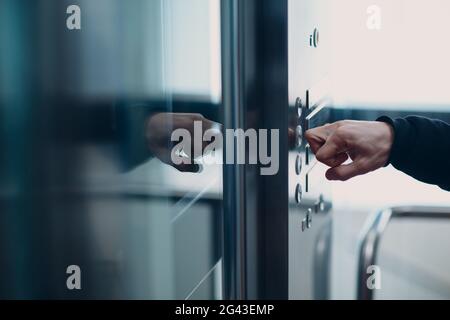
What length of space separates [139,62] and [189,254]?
0.31m

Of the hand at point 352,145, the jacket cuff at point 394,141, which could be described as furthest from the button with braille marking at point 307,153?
the jacket cuff at point 394,141

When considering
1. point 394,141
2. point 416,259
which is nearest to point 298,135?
point 394,141

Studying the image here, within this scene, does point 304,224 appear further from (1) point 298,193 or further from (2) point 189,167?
(2) point 189,167

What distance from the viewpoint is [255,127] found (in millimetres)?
1273

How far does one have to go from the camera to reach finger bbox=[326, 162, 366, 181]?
131cm

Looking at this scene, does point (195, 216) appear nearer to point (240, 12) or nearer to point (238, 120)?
point (238, 120)

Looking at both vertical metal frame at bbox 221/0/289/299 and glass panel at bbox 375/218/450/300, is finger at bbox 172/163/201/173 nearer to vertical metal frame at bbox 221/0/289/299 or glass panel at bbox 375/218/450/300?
vertical metal frame at bbox 221/0/289/299

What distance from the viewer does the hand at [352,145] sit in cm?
129

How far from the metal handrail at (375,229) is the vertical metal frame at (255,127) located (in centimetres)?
13

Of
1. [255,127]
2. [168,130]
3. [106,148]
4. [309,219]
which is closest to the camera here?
[106,148]

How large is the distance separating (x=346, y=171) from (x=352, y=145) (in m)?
0.04

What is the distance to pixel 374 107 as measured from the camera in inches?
51.0

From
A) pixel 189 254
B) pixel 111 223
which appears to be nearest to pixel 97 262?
pixel 111 223

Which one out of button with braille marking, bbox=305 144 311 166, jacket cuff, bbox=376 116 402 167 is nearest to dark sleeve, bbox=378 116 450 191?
jacket cuff, bbox=376 116 402 167
